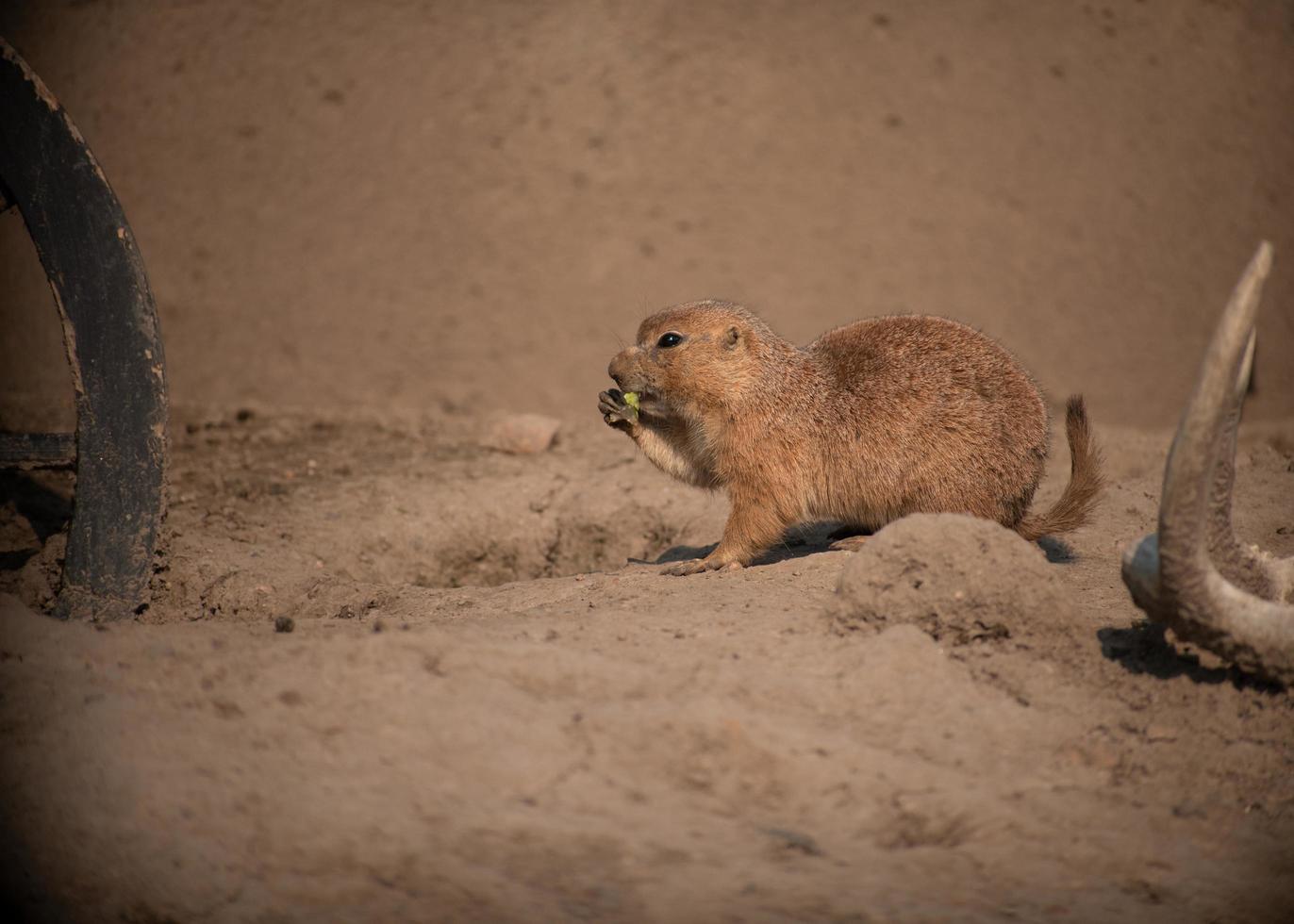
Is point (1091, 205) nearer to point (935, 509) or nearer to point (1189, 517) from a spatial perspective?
point (935, 509)

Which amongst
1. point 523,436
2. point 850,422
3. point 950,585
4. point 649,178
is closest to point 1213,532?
point 950,585

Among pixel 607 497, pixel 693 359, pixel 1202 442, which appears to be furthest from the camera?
pixel 607 497

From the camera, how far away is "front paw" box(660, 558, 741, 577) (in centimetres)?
408

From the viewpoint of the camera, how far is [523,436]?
6.14 meters

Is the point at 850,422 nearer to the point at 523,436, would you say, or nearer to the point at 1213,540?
the point at 1213,540

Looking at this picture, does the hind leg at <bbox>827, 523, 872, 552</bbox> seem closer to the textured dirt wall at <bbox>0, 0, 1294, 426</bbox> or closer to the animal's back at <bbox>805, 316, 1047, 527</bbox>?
the animal's back at <bbox>805, 316, 1047, 527</bbox>

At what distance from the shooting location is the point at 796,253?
9.22 metres

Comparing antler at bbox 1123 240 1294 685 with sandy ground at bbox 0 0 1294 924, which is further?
antler at bbox 1123 240 1294 685

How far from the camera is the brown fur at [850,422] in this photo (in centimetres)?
407

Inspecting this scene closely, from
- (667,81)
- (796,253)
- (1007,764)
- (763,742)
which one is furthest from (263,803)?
(667,81)

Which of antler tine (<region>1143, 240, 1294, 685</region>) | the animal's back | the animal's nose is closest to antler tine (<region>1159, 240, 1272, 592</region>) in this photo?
antler tine (<region>1143, 240, 1294, 685</region>)

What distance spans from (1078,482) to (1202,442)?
1.52m

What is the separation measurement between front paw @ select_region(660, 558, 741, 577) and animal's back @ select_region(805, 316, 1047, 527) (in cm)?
45

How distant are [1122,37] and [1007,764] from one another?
9104 mm
